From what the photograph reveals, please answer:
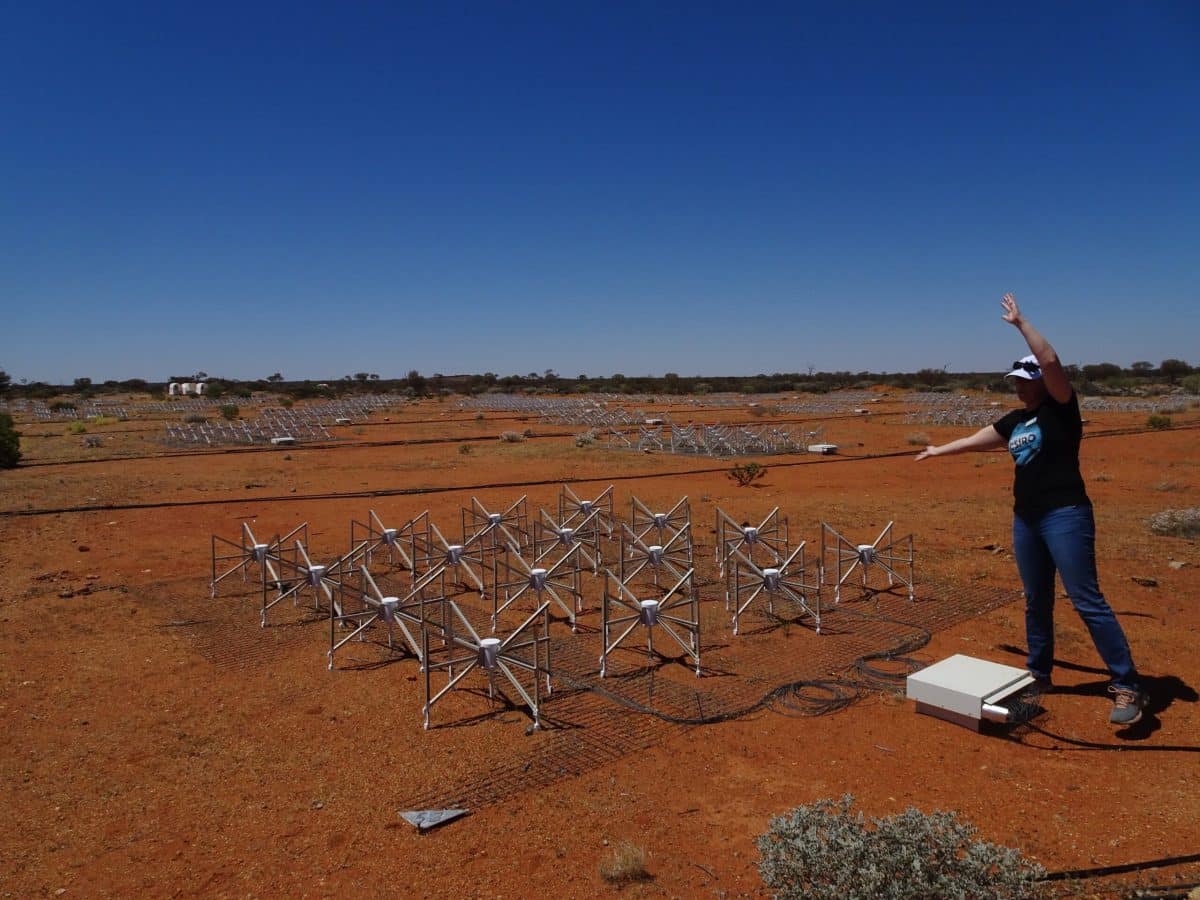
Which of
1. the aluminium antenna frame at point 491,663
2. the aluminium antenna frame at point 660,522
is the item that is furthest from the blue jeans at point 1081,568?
the aluminium antenna frame at point 660,522

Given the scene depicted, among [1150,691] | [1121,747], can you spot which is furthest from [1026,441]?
[1150,691]

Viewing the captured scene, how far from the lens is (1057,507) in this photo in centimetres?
608

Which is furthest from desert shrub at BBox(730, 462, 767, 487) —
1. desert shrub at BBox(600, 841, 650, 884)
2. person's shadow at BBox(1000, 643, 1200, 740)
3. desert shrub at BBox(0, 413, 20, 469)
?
desert shrub at BBox(0, 413, 20, 469)

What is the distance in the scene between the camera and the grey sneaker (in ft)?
19.5

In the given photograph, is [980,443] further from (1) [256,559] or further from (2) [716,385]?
(2) [716,385]

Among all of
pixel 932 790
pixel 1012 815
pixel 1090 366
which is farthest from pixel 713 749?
pixel 1090 366

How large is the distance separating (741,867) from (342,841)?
269 centimetres

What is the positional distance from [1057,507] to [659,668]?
4121mm

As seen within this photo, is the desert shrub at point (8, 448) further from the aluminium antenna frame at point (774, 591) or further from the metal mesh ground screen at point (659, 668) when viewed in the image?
the aluminium antenna frame at point (774, 591)

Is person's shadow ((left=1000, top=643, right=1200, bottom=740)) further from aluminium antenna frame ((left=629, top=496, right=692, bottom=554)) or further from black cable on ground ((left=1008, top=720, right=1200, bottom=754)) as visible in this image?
aluminium antenna frame ((left=629, top=496, right=692, bottom=554))

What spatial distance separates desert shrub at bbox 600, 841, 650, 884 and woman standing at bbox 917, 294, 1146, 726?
13.2ft

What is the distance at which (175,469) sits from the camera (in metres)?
26.3

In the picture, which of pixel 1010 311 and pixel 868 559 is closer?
pixel 1010 311

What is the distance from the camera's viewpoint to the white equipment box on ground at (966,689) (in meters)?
6.18
